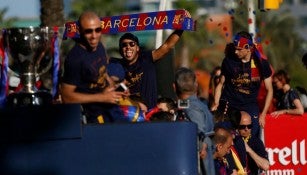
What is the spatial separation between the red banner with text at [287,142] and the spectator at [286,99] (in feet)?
0.33

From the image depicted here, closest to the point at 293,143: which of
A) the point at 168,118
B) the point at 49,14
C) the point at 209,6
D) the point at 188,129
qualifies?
the point at 168,118

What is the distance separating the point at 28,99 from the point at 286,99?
710cm

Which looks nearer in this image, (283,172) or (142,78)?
(142,78)

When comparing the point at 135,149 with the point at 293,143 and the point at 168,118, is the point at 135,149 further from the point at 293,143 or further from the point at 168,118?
the point at 293,143

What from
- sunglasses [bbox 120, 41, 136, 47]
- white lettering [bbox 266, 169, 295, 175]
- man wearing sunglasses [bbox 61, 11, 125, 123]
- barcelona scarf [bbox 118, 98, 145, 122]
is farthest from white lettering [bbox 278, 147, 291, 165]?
man wearing sunglasses [bbox 61, 11, 125, 123]

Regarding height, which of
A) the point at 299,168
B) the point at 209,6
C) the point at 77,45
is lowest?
the point at 299,168

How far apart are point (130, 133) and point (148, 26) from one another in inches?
138

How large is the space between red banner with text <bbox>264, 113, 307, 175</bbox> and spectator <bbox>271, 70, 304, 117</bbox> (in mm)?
102

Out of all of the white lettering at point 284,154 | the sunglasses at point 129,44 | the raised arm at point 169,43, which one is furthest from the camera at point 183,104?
the white lettering at point 284,154

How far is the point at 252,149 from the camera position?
40.4 ft

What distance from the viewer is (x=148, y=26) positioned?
38.1 ft

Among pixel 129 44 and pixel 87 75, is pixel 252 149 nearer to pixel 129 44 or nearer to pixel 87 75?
pixel 129 44

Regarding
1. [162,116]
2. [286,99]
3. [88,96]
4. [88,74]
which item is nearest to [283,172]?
[286,99]

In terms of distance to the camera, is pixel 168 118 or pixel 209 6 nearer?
pixel 168 118
